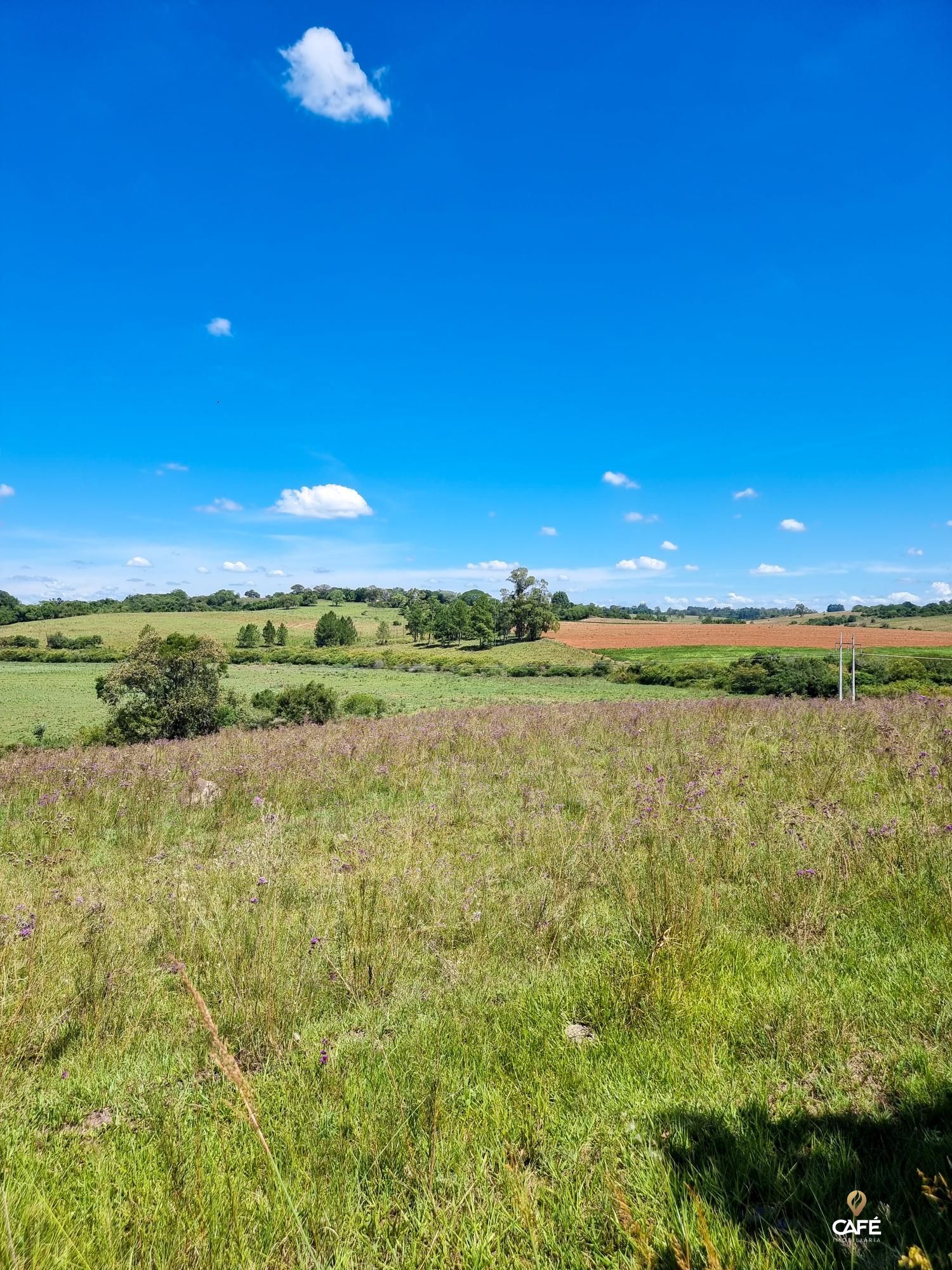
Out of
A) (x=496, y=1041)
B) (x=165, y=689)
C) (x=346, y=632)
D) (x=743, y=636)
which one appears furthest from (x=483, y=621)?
(x=496, y=1041)

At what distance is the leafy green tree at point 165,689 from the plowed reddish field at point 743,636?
71.8 metres

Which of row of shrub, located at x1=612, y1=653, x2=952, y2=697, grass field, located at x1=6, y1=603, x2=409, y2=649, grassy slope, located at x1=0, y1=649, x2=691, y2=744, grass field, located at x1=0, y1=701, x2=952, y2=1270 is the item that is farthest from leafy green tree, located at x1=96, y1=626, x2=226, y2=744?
grass field, located at x1=6, y1=603, x2=409, y2=649

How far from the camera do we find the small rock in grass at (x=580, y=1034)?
3.10 m

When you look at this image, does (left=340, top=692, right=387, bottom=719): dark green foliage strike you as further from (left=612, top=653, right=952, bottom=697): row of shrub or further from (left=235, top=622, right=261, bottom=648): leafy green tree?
(left=235, top=622, right=261, bottom=648): leafy green tree

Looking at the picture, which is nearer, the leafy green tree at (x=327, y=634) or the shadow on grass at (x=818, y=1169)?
the shadow on grass at (x=818, y=1169)

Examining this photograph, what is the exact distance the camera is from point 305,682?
56031mm

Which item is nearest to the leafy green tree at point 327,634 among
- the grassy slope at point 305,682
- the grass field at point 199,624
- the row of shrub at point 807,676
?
the grass field at point 199,624

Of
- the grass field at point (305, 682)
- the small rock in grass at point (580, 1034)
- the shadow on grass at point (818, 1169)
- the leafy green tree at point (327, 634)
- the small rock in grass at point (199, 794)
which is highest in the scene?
the leafy green tree at point (327, 634)

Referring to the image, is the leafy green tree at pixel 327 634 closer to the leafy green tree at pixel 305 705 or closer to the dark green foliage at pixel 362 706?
the dark green foliage at pixel 362 706

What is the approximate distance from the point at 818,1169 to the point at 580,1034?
1321 mm

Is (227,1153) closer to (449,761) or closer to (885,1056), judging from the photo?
(885,1056)

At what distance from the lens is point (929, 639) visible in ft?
241

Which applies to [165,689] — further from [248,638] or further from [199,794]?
[248,638]

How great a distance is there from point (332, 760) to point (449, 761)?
2413mm
